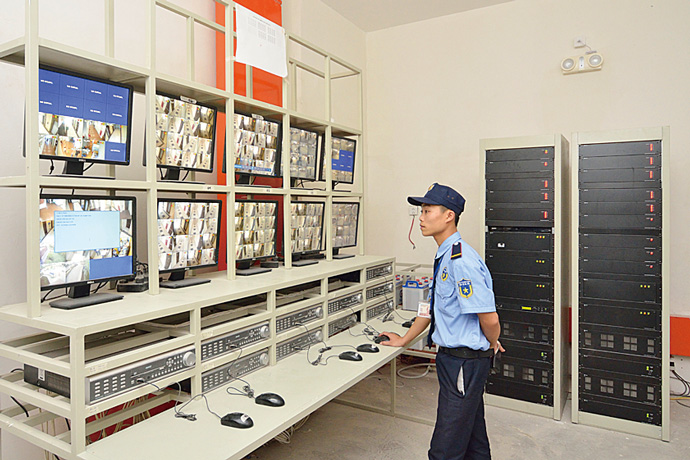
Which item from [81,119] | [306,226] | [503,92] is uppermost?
[503,92]

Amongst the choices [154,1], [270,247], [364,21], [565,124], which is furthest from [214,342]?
[364,21]

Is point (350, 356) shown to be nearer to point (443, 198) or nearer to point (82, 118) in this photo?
point (443, 198)

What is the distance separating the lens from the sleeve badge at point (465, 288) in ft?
6.70

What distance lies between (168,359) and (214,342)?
23 centimetres

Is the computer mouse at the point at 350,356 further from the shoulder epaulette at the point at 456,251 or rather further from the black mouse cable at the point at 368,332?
the shoulder epaulette at the point at 456,251

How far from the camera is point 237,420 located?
5.21 feet

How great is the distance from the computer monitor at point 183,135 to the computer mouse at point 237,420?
1.13m

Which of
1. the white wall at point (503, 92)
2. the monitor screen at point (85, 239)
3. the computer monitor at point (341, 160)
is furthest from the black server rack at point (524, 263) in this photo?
A: the monitor screen at point (85, 239)

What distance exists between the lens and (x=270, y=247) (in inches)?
106

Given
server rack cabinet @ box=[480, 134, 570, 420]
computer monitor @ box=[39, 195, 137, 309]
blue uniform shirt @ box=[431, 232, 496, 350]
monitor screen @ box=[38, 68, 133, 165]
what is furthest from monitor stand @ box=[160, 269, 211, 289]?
server rack cabinet @ box=[480, 134, 570, 420]

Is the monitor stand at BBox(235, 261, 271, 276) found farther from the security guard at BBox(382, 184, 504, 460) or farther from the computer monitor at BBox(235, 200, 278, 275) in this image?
the security guard at BBox(382, 184, 504, 460)

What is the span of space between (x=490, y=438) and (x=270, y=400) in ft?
6.07

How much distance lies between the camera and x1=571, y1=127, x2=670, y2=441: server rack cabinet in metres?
2.96

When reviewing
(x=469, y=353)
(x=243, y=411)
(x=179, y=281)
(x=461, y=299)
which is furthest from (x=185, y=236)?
(x=469, y=353)
